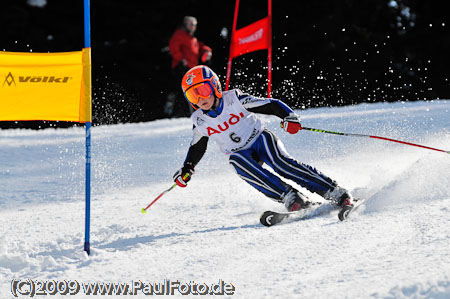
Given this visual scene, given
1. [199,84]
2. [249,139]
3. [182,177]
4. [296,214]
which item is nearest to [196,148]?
[182,177]

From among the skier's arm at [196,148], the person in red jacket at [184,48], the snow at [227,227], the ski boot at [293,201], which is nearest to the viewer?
the snow at [227,227]

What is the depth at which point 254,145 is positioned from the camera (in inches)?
145

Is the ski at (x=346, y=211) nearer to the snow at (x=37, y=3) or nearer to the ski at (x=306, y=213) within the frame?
the ski at (x=306, y=213)

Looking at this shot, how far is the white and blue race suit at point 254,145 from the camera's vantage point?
3.54 m

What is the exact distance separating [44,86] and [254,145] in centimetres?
139

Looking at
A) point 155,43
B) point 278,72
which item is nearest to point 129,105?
point 155,43

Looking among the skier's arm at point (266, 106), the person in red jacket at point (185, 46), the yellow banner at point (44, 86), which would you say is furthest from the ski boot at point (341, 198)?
the person in red jacket at point (185, 46)

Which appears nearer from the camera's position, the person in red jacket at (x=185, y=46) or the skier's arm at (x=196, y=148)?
the skier's arm at (x=196, y=148)

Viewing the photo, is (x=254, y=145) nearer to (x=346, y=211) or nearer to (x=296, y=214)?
(x=296, y=214)

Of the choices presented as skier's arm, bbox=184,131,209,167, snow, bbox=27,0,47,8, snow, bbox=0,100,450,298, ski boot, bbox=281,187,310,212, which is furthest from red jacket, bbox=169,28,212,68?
snow, bbox=27,0,47,8

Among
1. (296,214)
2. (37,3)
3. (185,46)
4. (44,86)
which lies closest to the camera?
(44,86)

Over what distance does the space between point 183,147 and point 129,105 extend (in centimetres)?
658

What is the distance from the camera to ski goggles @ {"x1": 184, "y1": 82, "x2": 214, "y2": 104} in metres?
3.50

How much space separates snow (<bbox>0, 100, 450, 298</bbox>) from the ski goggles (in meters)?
0.78
